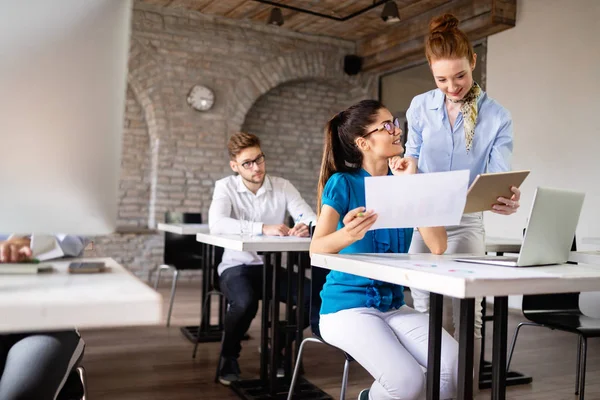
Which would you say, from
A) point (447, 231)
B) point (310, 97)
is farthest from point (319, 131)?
point (447, 231)

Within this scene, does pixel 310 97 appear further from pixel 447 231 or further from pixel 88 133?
pixel 88 133

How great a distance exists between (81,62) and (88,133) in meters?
0.07

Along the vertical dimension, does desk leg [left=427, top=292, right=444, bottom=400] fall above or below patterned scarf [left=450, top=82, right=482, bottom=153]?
below

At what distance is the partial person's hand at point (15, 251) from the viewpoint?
3.32ft

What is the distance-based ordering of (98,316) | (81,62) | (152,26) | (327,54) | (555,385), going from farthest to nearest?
(327,54) < (152,26) < (555,385) < (98,316) < (81,62)

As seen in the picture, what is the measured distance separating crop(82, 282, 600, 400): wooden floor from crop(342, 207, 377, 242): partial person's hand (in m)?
1.41

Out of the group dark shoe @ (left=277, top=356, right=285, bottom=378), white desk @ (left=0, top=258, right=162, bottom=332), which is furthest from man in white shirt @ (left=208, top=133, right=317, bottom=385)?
white desk @ (left=0, top=258, right=162, bottom=332)

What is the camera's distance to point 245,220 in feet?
10.2

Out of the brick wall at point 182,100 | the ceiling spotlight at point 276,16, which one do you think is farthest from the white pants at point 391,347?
the brick wall at point 182,100

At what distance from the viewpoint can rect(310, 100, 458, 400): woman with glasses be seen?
4.99 feet

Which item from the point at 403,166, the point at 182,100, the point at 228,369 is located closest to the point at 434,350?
the point at 403,166

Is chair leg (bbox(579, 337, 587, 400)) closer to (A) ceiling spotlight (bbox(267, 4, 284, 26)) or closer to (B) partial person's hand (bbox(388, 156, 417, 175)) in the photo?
(B) partial person's hand (bbox(388, 156, 417, 175))

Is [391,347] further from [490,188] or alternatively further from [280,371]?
[280,371]

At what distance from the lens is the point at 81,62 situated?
1.85ft
